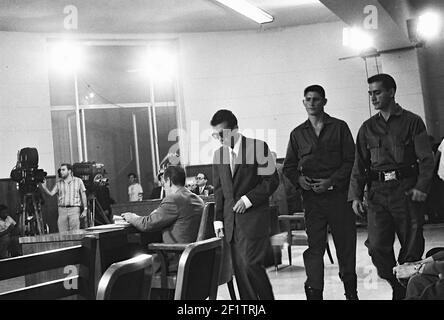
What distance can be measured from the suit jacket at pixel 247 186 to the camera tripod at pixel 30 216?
391cm

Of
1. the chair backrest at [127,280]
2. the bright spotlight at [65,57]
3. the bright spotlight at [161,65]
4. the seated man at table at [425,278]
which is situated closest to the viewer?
the chair backrest at [127,280]

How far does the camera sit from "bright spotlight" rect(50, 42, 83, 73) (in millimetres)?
10086

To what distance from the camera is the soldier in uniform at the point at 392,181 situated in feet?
10.2

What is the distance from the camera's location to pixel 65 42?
33.3 ft

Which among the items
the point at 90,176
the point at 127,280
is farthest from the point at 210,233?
the point at 90,176

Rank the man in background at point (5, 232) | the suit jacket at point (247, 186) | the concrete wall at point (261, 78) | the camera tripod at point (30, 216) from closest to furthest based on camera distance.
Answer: the suit jacket at point (247, 186), the camera tripod at point (30, 216), the man in background at point (5, 232), the concrete wall at point (261, 78)

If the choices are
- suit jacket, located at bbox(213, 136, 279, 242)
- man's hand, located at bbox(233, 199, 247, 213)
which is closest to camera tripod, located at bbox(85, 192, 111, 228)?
suit jacket, located at bbox(213, 136, 279, 242)

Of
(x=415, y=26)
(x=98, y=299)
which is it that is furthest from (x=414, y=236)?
(x=415, y=26)

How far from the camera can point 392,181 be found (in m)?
3.14

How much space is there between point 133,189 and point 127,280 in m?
8.77

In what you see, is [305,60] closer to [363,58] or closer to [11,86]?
[363,58]

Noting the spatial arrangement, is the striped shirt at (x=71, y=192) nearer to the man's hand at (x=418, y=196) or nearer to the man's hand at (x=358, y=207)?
the man's hand at (x=358, y=207)

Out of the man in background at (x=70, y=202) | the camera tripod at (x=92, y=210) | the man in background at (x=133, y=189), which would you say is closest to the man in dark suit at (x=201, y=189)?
the camera tripod at (x=92, y=210)

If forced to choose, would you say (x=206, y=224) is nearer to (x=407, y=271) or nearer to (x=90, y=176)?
(x=407, y=271)
